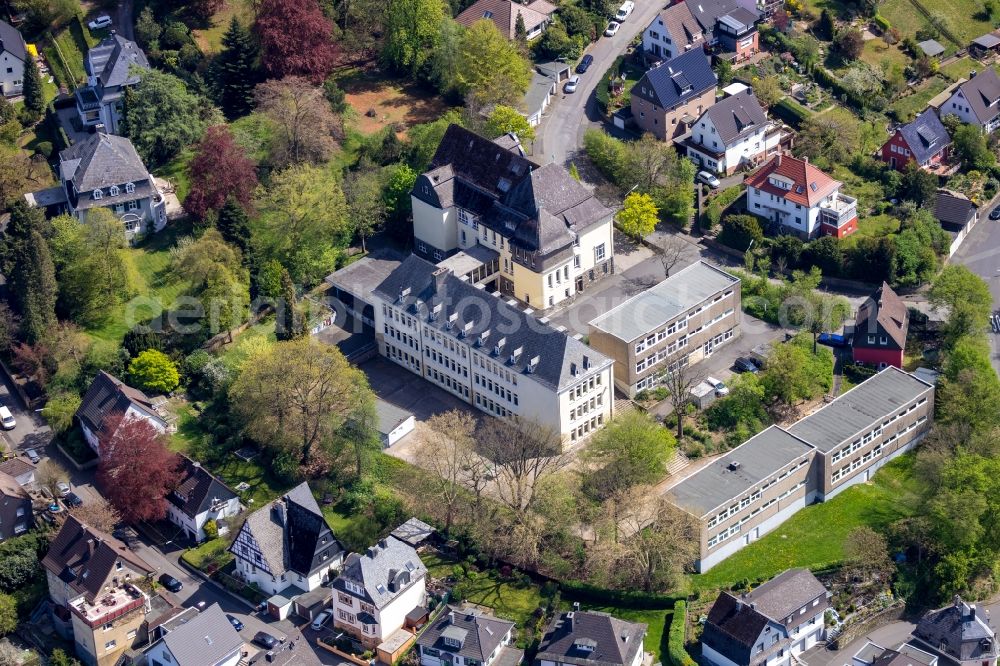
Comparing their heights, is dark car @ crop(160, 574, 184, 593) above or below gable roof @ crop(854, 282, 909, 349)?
below

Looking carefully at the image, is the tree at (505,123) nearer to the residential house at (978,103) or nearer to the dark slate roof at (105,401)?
the residential house at (978,103)

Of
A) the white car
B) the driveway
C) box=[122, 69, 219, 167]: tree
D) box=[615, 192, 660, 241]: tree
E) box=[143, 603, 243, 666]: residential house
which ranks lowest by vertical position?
box=[143, 603, 243, 666]: residential house

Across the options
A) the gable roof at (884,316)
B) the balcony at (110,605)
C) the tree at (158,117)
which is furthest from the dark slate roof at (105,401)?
the gable roof at (884,316)

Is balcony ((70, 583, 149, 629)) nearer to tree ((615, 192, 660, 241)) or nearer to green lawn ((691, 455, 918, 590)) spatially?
green lawn ((691, 455, 918, 590))

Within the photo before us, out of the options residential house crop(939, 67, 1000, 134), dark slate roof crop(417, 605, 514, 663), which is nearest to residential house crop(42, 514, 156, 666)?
dark slate roof crop(417, 605, 514, 663)

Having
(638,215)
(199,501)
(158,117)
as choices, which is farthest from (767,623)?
(158,117)

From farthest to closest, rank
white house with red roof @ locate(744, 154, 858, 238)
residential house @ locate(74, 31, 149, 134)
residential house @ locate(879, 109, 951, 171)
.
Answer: residential house @ locate(879, 109, 951, 171) → residential house @ locate(74, 31, 149, 134) → white house with red roof @ locate(744, 154, 858, 238)
